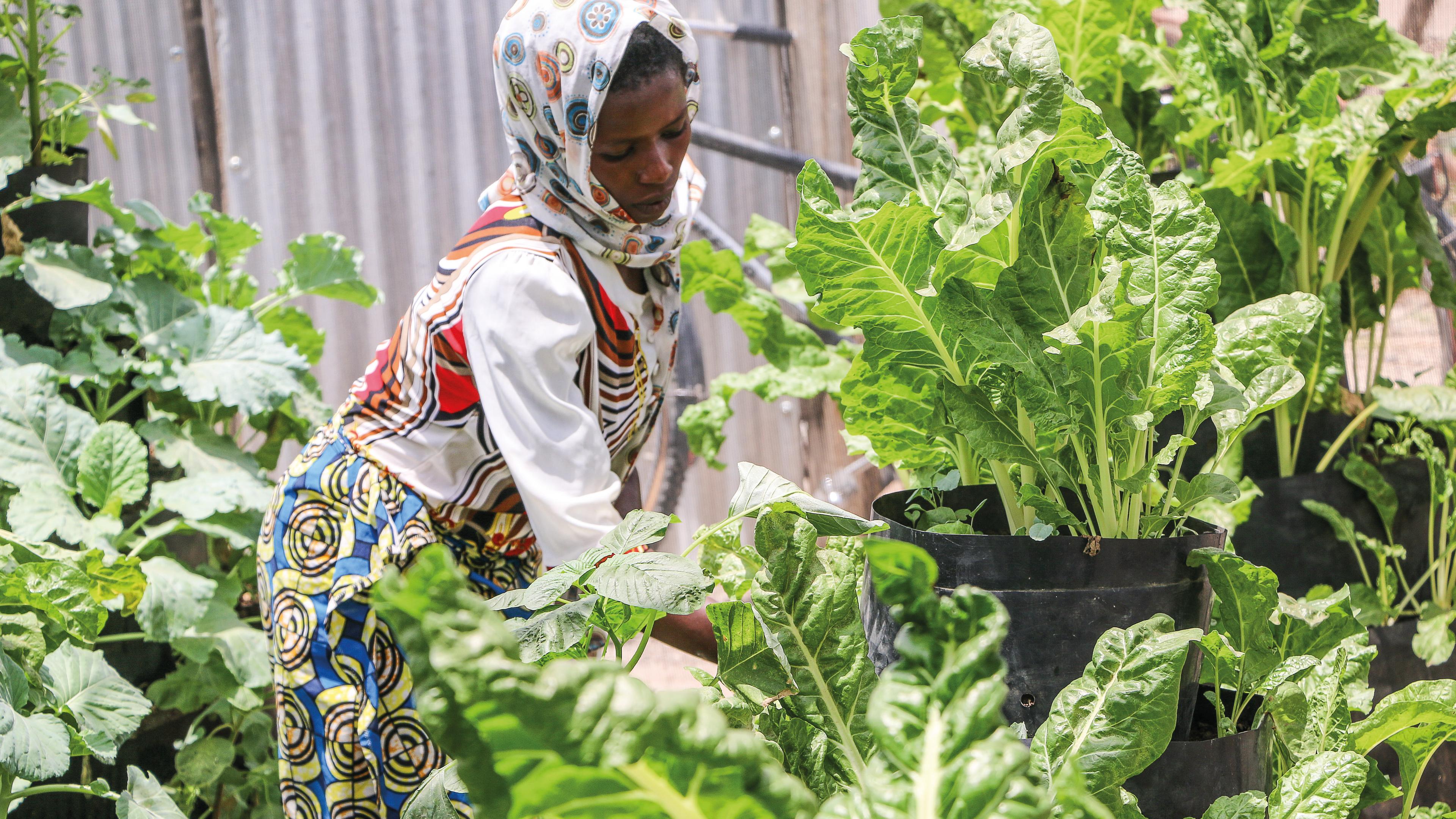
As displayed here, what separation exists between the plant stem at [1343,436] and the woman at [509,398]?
89 centimetres

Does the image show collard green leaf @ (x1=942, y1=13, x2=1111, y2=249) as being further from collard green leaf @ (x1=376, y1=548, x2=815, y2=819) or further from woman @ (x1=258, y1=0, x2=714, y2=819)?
woman @ (x1=258, y1=0, x2=714, y2=819)

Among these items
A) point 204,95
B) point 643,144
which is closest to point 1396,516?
point 643,144

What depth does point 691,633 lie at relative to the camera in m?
1.00

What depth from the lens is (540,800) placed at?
34 centimetres

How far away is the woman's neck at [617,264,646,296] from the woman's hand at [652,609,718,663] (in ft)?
1.58

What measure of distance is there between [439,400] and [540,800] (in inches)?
39.2

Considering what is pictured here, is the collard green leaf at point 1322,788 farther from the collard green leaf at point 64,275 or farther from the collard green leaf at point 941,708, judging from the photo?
the collard green leaf at point 64,275

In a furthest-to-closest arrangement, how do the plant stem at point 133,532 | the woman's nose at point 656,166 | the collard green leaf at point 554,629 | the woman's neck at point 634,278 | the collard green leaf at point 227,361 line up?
the collard green leaf at point 227,361, the plant stem at point 133,532, the woman's neck at point 634,278, the woman's nose at point 656,166, the collard green leaf at point 554,629

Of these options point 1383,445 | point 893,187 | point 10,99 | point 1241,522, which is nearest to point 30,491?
point 10,99

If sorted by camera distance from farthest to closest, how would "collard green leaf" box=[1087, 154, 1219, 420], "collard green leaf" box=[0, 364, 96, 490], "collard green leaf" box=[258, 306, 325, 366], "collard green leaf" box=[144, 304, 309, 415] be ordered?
1. "collard green leaf" box=[258, 306, 325, 366]
2. "collard green leaf" box=[144, 304, 309, 415]
3. "collard green leaf" box=[0, 364, 96, 490]
4. "collard green leaf" box=[1087, 154, 1219, 420]

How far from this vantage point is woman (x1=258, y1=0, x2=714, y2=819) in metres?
1.13

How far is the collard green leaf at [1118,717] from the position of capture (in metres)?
0.53

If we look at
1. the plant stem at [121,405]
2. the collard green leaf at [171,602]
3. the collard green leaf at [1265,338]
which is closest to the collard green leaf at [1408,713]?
the collard green leaf at [1265,338]

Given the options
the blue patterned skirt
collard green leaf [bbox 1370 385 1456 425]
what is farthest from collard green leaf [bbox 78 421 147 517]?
collard green leaf [bbox 1370 385 1456 425]
